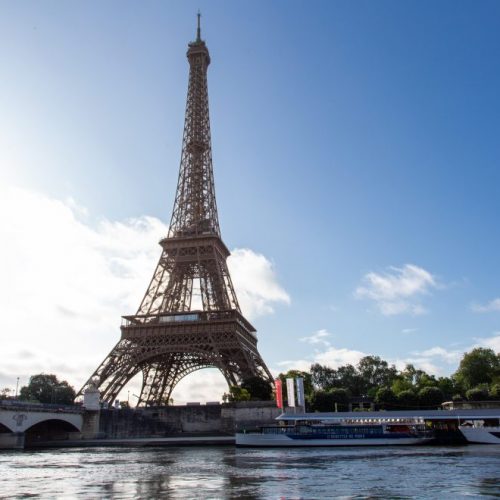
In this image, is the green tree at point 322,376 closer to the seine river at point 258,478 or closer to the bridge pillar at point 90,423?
the bridge pillar at point 90,423

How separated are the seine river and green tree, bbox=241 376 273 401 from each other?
28.1 m

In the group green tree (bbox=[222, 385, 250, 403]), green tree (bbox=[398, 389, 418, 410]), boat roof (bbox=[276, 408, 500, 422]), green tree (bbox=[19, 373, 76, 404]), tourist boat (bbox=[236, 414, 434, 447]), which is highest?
green tree (bbox=[19, 373, 76, 404])

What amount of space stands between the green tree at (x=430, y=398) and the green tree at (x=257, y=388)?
22.7 m

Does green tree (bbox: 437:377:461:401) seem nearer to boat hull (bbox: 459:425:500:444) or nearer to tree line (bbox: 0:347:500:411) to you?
tree line (bbox: 0:347:500:411)

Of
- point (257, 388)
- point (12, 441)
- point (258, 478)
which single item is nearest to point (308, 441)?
point (257, 388)

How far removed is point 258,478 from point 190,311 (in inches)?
1841

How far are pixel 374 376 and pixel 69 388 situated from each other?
6747 cm

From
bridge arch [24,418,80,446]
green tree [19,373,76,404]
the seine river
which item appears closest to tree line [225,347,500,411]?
bridge arch [24,418,80,446]

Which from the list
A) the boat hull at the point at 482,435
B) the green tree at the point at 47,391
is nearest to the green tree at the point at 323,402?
the boat hull at the point at 482,435

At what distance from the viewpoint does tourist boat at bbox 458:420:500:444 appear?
47562 millimetres

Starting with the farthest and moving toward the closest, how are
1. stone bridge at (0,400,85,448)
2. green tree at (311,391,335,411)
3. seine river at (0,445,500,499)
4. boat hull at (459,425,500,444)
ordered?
green tree at (311,391,335,411) < stone bridge at (0,400,85,448) < boat hull at (459,425,500,444) < seine river at (0,445,500,499)

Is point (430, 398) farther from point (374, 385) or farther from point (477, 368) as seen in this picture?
point (374, 385)

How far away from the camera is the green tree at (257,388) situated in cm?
6200

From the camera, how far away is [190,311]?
69750mm
